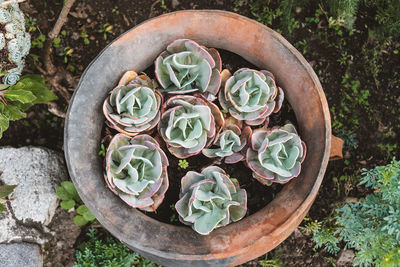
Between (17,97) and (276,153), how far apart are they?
36.6 inches

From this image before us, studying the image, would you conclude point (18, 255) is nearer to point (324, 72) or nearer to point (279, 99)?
point (279, 99)

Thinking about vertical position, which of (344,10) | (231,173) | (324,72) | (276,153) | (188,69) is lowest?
(231,173)

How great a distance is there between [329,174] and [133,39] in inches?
49.3

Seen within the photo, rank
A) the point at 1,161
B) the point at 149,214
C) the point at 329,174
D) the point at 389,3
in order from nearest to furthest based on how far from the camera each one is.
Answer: the point at 149,214 < the point at 1,161 < the point at 389,3 < the point at 329,174

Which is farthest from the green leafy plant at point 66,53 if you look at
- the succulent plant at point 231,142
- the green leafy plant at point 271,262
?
the green leafy plant at point 271,262

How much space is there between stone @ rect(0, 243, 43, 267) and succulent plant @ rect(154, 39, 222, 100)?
3.17 ft

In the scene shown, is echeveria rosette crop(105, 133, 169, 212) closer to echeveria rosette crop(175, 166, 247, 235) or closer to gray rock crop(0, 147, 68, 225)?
echeveria rosette crop(175, 166, 247, 235)

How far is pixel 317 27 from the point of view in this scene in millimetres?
2039

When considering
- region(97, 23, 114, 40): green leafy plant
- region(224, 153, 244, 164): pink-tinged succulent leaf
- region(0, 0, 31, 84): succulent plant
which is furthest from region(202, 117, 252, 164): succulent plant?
region(97, 23, 114, 40): green leafy plant

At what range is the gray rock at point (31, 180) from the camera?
1705mm

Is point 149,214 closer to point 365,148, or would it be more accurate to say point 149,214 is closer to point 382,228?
point 382,228

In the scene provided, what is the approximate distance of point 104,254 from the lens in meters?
1.77

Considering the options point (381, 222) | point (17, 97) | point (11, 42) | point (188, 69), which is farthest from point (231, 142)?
point (11, 42)

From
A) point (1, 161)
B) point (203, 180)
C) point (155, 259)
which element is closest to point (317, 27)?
point (203, 180)
